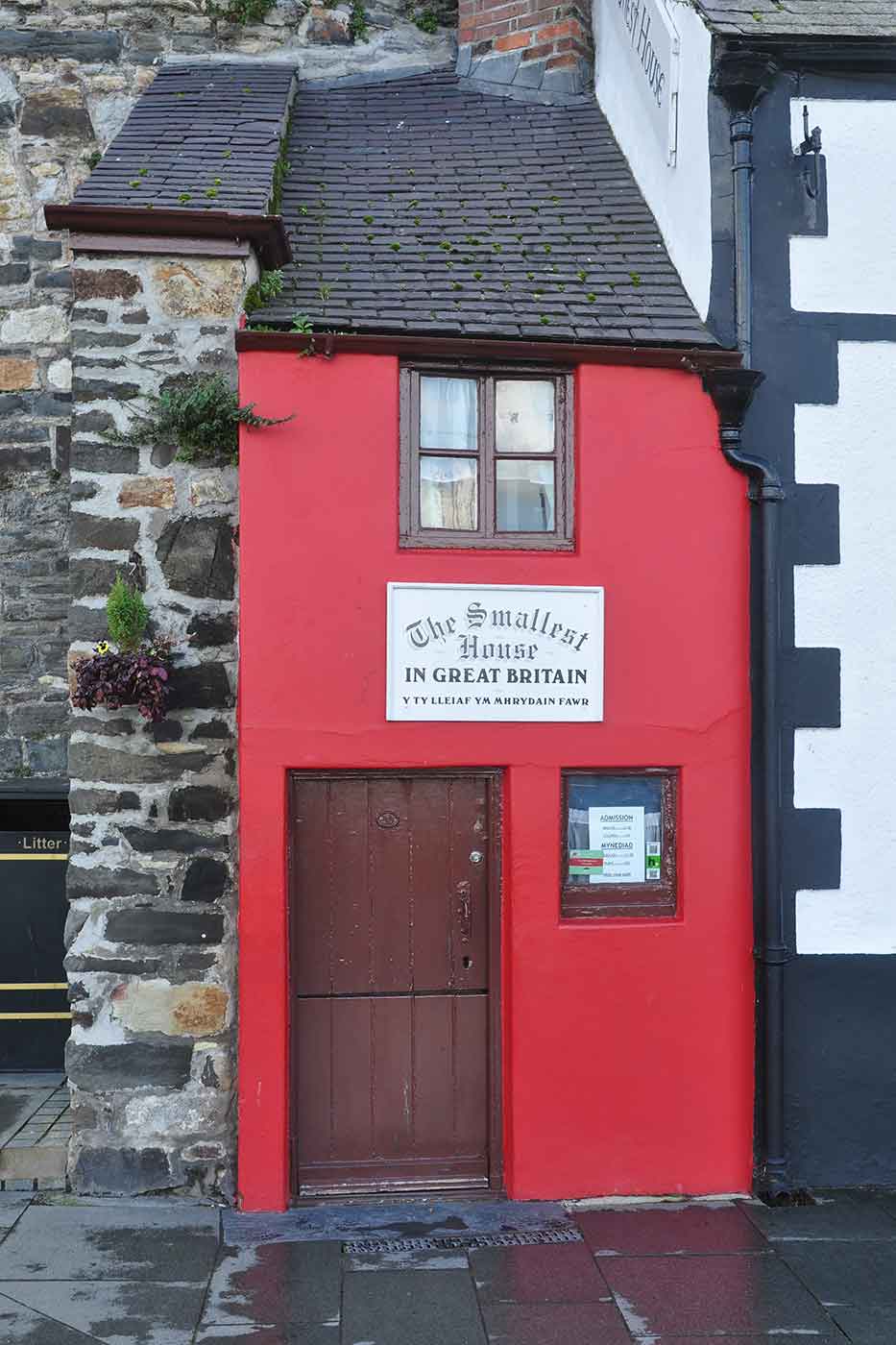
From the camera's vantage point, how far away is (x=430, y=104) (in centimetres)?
809

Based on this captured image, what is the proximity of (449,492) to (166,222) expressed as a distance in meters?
1.90

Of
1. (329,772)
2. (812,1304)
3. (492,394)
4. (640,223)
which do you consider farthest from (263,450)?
(812,1304)

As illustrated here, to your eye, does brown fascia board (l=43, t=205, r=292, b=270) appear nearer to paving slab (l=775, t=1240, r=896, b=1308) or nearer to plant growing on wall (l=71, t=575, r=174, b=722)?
plant growing on wall (l=71, t=575, r=174, b=722)

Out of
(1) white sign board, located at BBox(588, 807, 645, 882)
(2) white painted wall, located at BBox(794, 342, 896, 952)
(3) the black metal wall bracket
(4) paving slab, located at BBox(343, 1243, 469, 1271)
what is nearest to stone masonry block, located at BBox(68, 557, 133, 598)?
(1) white sign board, located at BBox(588, 807, 645, 882)

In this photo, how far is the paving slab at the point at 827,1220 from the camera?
5352mm

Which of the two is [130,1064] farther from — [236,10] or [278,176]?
[236,10]

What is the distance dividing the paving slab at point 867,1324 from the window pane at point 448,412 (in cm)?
417

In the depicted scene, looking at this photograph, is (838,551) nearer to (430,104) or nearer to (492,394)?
(492,394)

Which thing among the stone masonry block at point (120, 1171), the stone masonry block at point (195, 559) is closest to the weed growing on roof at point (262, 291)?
the stone masonry block at point (195, 559)

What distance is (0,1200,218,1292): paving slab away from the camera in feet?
16.1

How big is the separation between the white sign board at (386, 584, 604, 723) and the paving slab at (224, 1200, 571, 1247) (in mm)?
2350

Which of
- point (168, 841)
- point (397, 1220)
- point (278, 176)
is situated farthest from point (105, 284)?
point (397, 1220)

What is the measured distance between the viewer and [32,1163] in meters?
5.67

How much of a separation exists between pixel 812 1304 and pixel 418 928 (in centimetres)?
234
